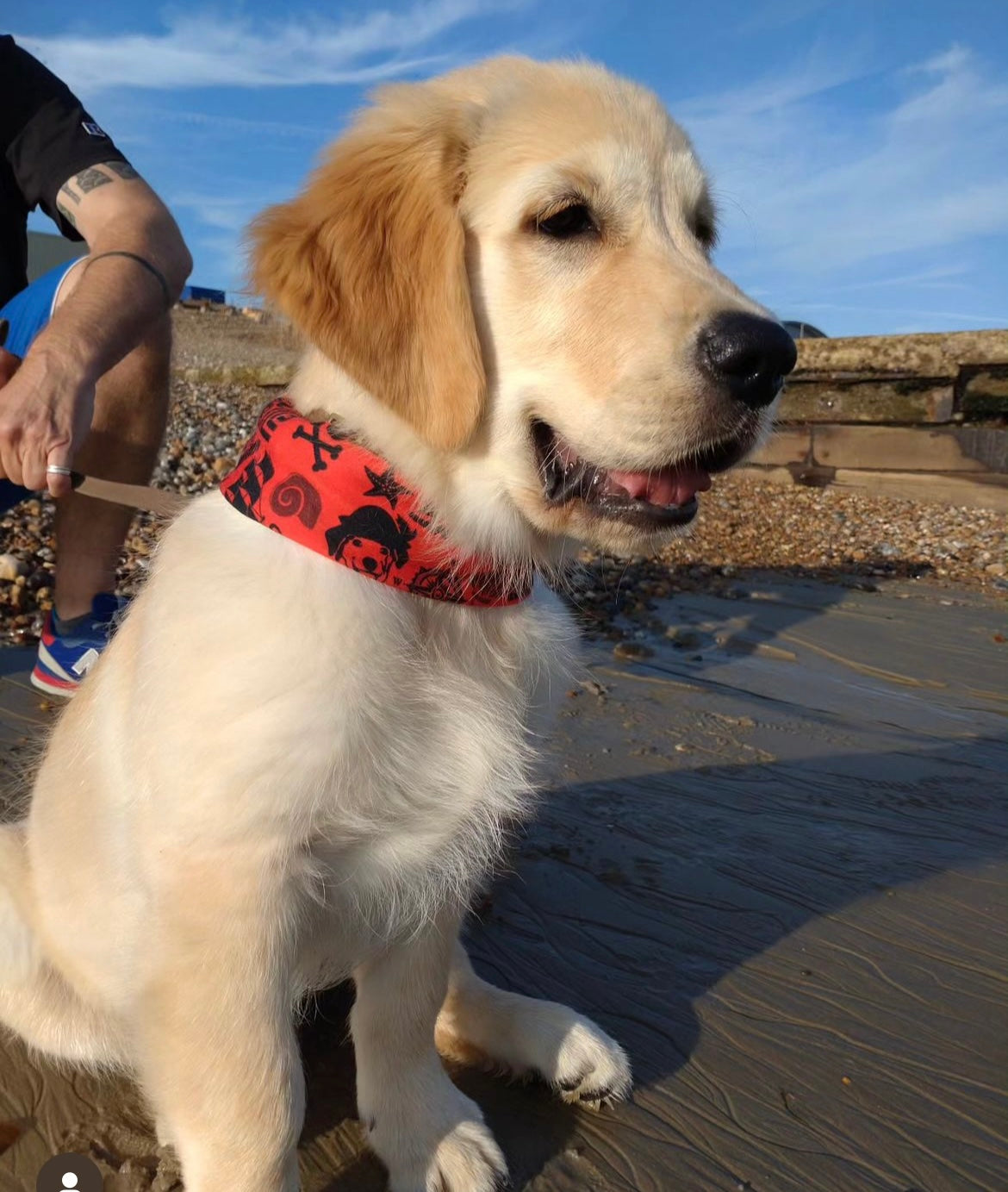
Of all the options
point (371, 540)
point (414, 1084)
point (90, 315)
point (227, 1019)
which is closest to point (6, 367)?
point (90, 315)

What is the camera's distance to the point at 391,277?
5.42 feet

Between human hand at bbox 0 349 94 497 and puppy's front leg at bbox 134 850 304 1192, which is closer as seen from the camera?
puppy's front leg at bbox 134 850 304 1192

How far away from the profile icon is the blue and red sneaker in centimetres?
191

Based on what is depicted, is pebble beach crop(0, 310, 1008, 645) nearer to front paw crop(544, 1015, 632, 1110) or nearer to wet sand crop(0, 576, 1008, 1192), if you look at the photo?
wet sand crop(0, 576, 1008, 1192)

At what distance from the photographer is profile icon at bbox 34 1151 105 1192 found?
1.52m

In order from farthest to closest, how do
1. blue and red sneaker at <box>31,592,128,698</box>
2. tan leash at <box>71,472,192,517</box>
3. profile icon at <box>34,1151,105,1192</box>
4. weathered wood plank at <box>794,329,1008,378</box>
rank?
weathered wood plank at <box>794,329,1008,378</box>
blue and red sneaker at <box>31,592,128,698</box>
tan leash at <box>71,472,192,517</box>
profile icon at <box>34,1151,105,1192</box>

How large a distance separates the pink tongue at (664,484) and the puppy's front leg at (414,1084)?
32.8 inches

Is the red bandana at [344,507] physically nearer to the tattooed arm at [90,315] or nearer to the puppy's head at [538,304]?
the puppy's head at [538,304]

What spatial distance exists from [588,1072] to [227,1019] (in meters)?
0.71

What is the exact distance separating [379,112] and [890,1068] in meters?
2.07

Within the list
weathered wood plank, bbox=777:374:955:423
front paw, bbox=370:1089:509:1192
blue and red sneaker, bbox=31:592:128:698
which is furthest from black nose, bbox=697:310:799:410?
weathered wood plank, bbox=777:374:955:423

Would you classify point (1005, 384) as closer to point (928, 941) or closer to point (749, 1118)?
point (928, 941)

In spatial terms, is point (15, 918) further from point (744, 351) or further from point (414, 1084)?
point (744, 351)

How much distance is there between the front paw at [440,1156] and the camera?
1.61 m
